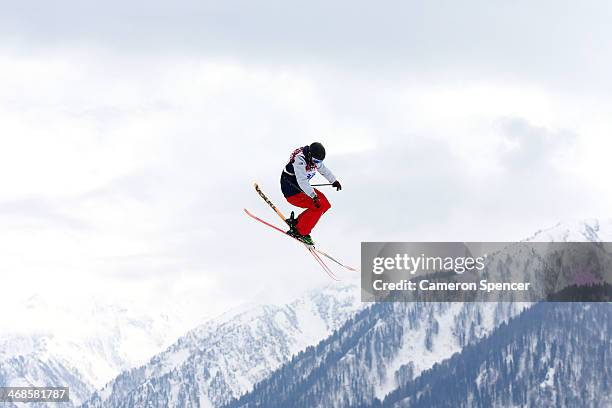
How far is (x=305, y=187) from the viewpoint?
34.9 m

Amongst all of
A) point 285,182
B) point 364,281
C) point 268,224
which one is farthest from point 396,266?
point 285,182

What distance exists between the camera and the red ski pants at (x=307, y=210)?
1421 inches

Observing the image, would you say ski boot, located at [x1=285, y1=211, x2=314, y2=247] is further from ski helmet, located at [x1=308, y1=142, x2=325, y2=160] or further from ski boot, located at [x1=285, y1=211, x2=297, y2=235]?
ski helmet, located at [x1=308, y1=142, x2=325, y2=160]

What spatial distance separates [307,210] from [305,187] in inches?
78.6

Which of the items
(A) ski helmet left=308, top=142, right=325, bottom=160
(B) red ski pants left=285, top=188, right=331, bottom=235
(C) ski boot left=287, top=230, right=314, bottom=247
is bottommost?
(C) ski boot left=287, top=230, right=314, bottom=247

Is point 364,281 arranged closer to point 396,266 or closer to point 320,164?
point 396,266

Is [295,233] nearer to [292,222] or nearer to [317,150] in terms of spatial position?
[292,222]

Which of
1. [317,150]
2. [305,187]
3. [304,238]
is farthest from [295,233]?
[317,150]

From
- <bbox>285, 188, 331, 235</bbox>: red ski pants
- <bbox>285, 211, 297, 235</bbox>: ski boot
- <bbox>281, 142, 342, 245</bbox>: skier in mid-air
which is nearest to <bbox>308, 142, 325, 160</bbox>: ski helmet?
<bbox>281, 142, 342, 245</bbox>: skier in mid-air

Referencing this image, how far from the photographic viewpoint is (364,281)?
5100 cm

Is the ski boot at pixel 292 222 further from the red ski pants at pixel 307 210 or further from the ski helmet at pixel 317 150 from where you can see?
the ski helmet at pixel 317 150

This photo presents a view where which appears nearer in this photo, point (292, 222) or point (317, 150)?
point (317, 150)

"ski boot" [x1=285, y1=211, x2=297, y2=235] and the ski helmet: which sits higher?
the ski helmet

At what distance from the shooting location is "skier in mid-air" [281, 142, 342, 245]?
34156 millimetres
